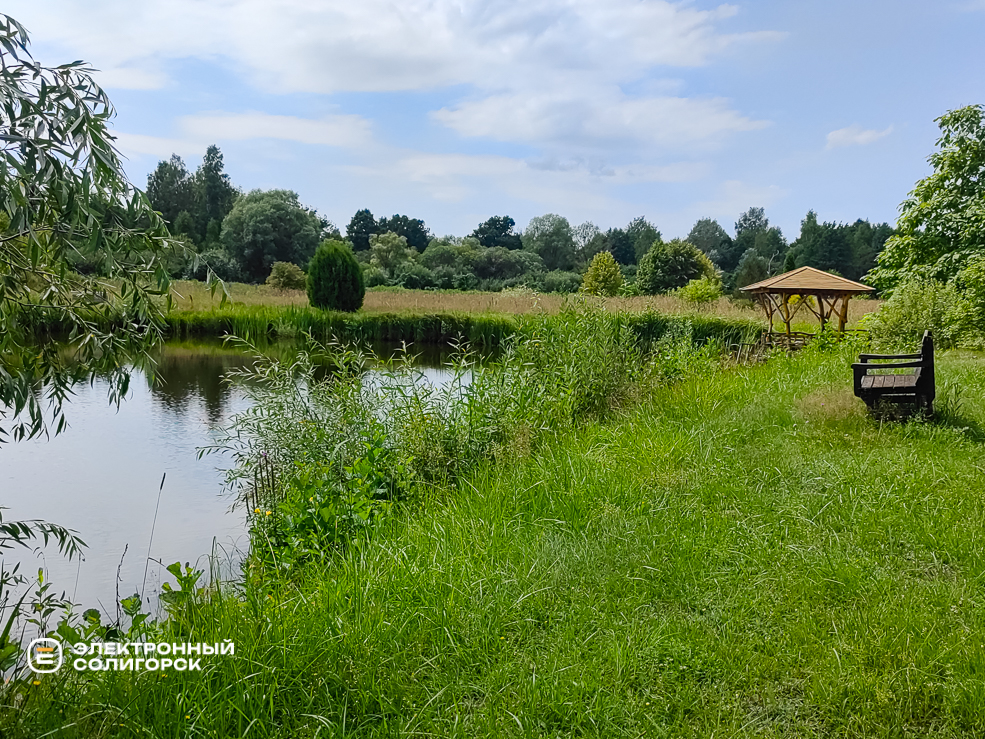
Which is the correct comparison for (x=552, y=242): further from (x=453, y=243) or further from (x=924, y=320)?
(x=924, y=320)

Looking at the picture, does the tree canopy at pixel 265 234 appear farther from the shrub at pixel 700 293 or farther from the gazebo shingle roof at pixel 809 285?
the gazebo shingle roof at pixel 809 285

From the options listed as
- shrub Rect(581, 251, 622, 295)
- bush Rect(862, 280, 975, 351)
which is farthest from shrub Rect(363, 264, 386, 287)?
bush Rect(862, 280, 975, 351)

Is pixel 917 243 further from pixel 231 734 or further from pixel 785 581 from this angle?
pixel 231 734

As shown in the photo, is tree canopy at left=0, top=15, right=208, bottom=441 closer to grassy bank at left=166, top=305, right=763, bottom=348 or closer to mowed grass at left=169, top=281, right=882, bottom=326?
grassy bank at left=166, top=305, right=763, bottom=348

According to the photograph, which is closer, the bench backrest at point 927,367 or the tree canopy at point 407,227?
the bench backrest at point 927,367

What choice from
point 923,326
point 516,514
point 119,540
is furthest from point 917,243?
point 119,540

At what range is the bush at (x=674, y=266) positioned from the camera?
31.2 meters

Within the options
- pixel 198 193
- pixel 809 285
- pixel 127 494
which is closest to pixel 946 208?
pixel 809 285

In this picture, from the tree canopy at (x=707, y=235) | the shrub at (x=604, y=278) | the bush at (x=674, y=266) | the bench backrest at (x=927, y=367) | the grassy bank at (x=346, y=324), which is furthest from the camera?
the tree canopy at (x=707, y=235)

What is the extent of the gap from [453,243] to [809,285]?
3562 cm

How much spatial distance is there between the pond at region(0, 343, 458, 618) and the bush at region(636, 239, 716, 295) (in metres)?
26.0

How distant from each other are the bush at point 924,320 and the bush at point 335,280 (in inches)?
525

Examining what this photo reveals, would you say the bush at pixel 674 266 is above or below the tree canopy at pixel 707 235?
below

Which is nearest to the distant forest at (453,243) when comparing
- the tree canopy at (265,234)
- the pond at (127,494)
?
the tree canopy at (265,234)
